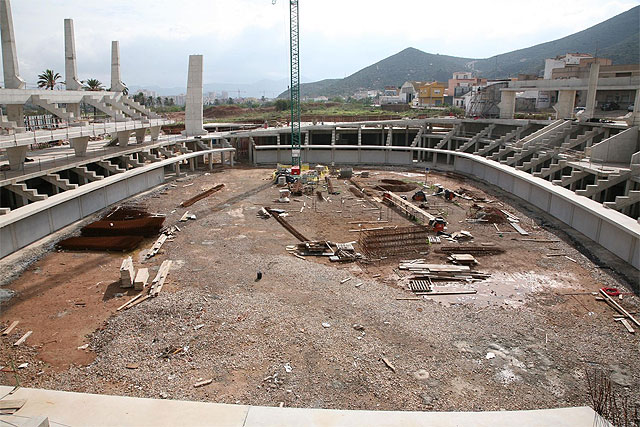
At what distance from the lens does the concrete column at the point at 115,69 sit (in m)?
37.1

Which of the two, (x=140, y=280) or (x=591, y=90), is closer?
(x=140, y=280)

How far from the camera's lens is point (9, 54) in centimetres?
2391

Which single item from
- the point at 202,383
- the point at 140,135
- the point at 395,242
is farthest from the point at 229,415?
the point at 140,135

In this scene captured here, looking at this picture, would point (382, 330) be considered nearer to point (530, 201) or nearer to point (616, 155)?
point (530, 201)

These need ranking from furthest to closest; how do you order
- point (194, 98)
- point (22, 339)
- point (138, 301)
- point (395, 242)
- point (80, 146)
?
1. point (194, 98)
2. point (80, 146)
3. point (395, 242)
4. point (138, 301)
5. point (22, 339)

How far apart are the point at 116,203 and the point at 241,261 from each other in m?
12.7

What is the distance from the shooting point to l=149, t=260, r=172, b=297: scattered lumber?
45.0 feet

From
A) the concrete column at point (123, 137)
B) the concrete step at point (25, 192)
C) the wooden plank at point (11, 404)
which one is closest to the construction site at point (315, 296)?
the wooden plank at point (11, 404)

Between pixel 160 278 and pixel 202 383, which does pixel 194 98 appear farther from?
pixel 202 383

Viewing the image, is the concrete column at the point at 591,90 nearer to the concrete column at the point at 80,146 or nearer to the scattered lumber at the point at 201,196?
the scattered lumber at the point at 201,196

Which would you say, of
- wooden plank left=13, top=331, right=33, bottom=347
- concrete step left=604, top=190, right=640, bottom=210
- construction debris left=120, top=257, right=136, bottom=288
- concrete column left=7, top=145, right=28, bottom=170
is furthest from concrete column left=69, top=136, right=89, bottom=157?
concrete step left=604, top=190, right=640, bottom=210

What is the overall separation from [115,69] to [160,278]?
2983cm

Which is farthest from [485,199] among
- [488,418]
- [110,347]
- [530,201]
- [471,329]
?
[110,347]

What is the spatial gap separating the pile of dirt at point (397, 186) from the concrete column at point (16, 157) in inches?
839
